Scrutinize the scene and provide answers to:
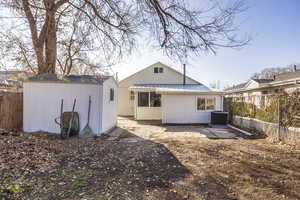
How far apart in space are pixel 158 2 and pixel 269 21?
192 inches

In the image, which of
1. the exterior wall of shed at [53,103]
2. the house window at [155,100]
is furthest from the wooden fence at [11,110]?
the house window at [155,100]

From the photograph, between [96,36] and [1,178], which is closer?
[1,178]

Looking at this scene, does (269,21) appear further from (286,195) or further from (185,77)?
(185,77)

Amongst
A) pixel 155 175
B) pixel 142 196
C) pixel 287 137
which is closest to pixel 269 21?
pixel 287 137

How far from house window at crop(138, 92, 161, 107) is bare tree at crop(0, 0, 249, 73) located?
19.6ft

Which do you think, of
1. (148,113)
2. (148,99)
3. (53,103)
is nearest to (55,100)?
(53,103)

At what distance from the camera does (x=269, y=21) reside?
7.33 metres

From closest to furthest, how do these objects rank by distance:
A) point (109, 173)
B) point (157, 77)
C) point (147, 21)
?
point (109, 173) < point (147, 21) < point (157, 77)

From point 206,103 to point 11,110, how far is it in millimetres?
10798

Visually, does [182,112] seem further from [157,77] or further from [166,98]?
[157,77]

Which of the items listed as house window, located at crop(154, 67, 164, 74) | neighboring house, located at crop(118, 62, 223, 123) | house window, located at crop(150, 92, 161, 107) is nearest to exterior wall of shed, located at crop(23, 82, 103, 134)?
neighboring house, located at crop(118, 62, 223, 123)

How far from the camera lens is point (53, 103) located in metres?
7.54

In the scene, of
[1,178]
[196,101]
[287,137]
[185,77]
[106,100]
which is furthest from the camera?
[185,77]

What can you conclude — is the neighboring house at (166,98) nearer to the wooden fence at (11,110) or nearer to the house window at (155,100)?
the house window at (155,100)
